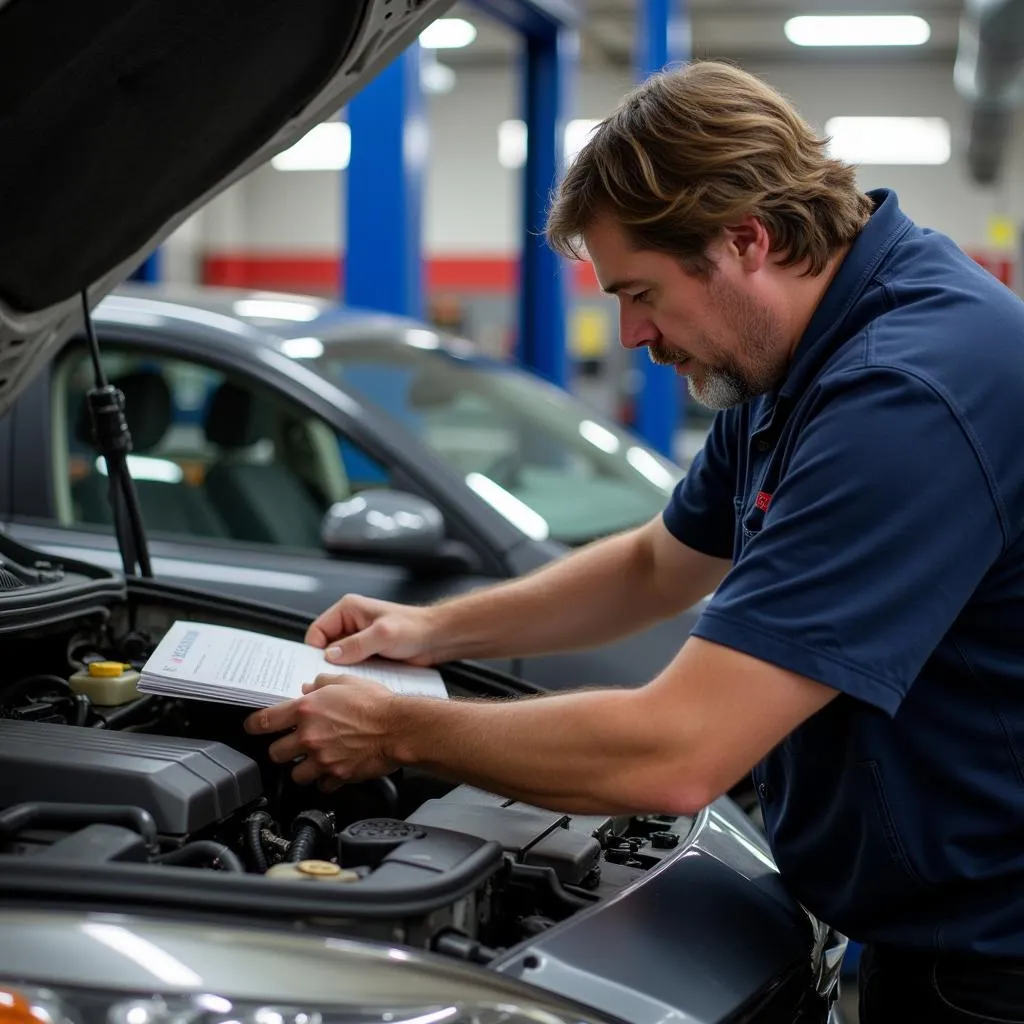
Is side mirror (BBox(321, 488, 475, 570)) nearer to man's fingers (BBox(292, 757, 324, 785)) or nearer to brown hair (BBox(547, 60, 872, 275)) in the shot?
man's fingers (BBox(292, 757, 324, 785))

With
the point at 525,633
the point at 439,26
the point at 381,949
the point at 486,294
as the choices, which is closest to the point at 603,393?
the point at 486,294

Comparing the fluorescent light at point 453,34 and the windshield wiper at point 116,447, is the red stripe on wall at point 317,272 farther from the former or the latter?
the windshield wiper at point 116,447

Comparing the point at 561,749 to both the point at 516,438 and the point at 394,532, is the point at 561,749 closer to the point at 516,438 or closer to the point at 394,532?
the point at 394,532

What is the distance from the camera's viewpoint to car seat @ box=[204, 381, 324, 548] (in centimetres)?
341

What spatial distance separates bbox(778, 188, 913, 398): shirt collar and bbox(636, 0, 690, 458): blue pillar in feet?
20.7

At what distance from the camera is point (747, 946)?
166cm

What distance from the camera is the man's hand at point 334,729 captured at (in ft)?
5.77

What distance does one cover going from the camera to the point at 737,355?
175cm

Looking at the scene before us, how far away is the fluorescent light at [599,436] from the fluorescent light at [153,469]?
3.66 ft

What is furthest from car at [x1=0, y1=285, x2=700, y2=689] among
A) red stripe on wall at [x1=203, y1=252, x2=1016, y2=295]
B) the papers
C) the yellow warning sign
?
red stripe on wall at [x1=203, y1=252, x2=1016, y2=295]

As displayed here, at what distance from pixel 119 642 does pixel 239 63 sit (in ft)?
3.15

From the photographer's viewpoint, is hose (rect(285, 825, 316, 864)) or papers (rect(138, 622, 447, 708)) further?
papers (rect(138, 622, 447, 708))

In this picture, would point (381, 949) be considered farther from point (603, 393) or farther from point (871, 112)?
point (871, 112)

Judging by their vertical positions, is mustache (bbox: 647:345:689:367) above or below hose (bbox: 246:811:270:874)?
above
